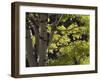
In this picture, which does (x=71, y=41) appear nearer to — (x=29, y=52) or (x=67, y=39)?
(x=67, y=39)

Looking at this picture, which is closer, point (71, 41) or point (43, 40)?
point (43, 40)

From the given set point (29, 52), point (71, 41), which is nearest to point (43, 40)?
point (29, 52)

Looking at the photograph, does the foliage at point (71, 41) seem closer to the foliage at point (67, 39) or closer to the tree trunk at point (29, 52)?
the foliage at point (67, 39)

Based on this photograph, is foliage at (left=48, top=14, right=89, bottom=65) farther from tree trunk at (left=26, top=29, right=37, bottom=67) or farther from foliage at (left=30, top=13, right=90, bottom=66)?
tree trunk at (left=26, top=29, right=37, bottom=67)

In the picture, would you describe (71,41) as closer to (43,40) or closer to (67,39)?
(67,39)

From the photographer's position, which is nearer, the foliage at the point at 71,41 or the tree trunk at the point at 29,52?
the tree trunk at the point at 29,52

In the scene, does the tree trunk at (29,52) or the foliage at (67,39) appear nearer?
the tree trunk at (29,52)

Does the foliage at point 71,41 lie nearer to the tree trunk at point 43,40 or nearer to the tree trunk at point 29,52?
the tree trunk at point 43,40

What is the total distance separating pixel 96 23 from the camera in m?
2.60

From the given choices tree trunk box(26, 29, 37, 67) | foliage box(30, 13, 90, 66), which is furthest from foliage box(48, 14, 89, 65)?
tree trunk box(26, 29, 37, 67)

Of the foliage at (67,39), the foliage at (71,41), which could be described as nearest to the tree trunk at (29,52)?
the foliage at (67,39)

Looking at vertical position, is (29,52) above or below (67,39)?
below

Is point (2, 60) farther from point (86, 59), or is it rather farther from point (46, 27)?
point (86, 59)

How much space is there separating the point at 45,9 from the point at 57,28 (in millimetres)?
211
